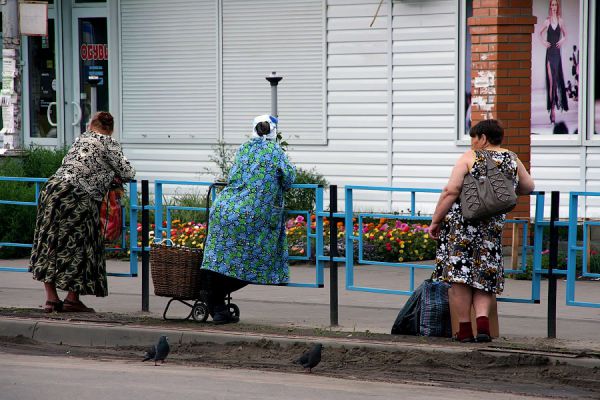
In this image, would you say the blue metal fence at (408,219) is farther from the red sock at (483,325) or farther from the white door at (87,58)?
the white door at (87,58)

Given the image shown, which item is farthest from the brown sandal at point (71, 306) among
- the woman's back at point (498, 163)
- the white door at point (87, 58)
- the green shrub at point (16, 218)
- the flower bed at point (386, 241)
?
the white door at point (87, 58)

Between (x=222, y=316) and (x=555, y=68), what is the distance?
7276 millimetres

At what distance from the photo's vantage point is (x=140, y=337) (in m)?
9.38

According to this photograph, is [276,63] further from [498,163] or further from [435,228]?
[498,163]

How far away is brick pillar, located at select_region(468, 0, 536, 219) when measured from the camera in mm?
13242

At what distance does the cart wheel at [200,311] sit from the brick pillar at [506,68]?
484cm

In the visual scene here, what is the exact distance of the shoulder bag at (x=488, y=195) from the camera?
8352 millimetres

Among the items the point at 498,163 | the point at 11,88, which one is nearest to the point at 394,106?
the point at 11,88

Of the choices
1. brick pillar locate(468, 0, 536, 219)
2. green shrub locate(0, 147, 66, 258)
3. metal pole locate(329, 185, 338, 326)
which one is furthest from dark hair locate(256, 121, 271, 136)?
green shrub locate(0, 147, 66, 258)

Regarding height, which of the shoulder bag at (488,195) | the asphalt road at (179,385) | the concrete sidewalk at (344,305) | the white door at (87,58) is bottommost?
the asphalt road at (179,385)

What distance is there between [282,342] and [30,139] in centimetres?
1157

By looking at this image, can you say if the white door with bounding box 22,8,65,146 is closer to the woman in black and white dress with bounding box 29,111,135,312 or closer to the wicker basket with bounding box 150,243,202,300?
the woman in black and white dress with bounding box 29,111,135,312

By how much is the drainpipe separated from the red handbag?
217 inches

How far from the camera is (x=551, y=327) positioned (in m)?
8.94
